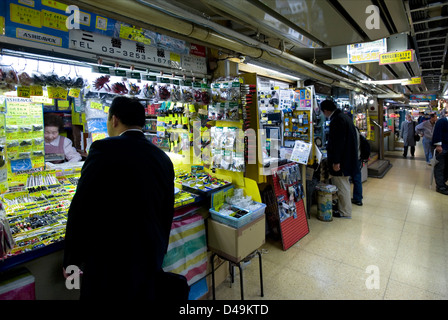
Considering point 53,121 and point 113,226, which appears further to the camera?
point 53,121

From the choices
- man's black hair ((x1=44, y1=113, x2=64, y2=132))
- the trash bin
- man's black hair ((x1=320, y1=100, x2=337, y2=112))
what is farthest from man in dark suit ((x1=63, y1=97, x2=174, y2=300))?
man's black hair ((x1=320, y1=100, x2=337, y2=112))

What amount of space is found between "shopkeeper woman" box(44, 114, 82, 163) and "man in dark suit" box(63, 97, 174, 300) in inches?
77.8

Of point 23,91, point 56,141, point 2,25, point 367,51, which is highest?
point 367,51

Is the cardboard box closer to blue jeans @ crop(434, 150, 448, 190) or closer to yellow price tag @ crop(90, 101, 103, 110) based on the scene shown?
yellow price tag @ crop(90, 101, 103, 110)

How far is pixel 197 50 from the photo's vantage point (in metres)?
3.04

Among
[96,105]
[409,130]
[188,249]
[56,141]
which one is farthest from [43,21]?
[409,130]

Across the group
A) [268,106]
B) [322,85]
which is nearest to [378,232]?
[268,106]

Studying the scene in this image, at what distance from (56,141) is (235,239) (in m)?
2.48

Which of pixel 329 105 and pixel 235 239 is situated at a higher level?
pixel 329 105

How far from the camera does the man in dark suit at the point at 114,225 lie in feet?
4.53

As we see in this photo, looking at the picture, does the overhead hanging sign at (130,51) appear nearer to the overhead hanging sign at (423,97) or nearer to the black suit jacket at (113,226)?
the black suit jacket at (113,226)

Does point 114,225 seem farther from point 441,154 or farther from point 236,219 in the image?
point 441,154
